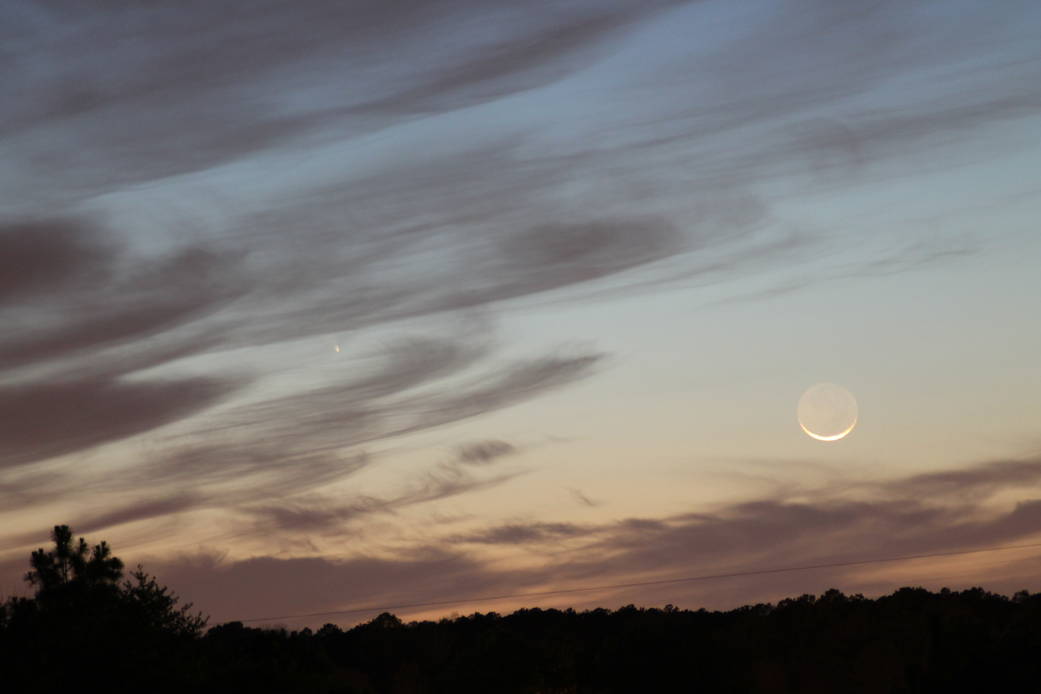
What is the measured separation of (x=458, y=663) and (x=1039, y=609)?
2421 inches

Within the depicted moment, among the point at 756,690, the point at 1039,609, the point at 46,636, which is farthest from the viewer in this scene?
the point at 1039,609

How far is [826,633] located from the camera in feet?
497

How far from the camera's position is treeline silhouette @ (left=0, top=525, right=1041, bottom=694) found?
61.0 metres

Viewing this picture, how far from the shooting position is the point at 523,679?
444ft

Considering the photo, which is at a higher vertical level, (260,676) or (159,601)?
(159,601)

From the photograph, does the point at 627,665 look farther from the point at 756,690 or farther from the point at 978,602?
the point at 978,602

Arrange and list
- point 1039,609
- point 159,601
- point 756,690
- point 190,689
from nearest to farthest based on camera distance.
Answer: point 190,689, point 159,601, point 756,690, point 1039,609

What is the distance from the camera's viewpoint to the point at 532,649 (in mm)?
141500

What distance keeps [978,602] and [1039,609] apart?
3531cm

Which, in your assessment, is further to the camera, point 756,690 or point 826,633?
point 826,633

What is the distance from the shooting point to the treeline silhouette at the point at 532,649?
60969 millimetres

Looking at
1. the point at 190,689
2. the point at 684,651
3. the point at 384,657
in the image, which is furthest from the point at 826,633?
the point at 190,689

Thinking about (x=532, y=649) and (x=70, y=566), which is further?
(x=532, y=649)

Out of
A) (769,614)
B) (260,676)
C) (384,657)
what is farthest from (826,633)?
(260,676)
